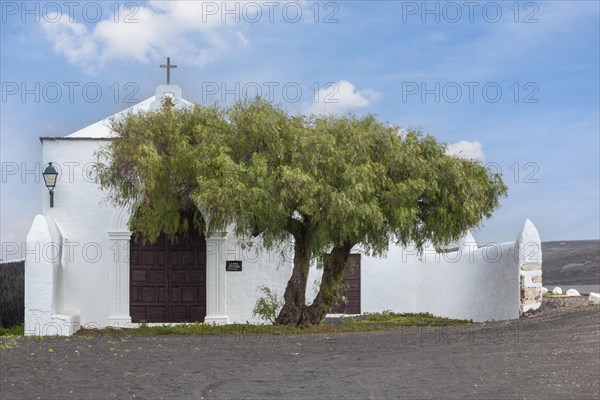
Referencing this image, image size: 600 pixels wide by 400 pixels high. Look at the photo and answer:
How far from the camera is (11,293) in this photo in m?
19.3

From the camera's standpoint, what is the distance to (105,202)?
721 inches

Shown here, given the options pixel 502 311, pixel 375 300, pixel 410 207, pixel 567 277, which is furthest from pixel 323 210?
pixel 567 277

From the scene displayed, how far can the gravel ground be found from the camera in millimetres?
8844

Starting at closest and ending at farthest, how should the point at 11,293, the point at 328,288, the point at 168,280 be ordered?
the point at 328,288 → the point at 168,280 → the point at 11,293

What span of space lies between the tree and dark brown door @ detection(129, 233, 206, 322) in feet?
7.94

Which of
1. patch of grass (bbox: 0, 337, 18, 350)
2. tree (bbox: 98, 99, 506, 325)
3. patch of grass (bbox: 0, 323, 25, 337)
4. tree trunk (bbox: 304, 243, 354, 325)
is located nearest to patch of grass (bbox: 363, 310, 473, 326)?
tree trunk (bbox: 304, 243, 354, 325)

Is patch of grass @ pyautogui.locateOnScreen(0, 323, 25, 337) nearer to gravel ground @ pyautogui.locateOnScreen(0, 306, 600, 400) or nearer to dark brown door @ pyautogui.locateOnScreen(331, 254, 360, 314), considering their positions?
gravel ground @ pyautogui.locateOnScreen(0, 306, 600, 400)

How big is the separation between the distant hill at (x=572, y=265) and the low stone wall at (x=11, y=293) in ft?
73.5

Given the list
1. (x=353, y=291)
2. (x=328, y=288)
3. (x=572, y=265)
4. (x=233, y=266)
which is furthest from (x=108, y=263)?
(x=572, y=265)

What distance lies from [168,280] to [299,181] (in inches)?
237

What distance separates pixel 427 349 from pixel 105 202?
923 cm

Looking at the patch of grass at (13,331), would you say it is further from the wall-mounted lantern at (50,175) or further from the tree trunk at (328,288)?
the tree trunk at (328,288)

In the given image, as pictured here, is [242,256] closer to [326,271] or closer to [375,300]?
[326,271]

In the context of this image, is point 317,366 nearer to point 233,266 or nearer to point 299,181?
point 299,181
